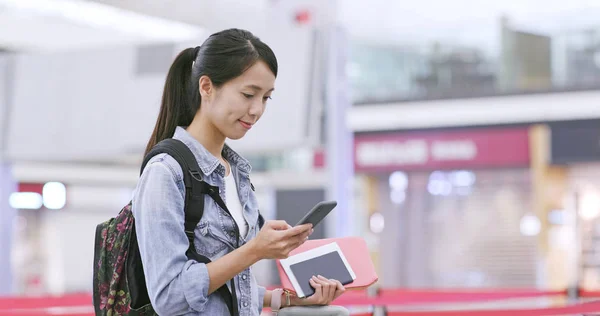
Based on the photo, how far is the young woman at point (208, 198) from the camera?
1.86 meters

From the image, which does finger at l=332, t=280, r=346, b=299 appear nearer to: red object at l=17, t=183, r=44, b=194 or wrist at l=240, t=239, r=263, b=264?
wrist at l=240, t=239, r=263, b=264

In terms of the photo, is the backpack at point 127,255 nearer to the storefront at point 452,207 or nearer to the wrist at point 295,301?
the wrist at point 295,301

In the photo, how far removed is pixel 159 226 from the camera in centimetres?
186

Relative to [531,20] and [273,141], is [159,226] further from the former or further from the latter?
[531,20]

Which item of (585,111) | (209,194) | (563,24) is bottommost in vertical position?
(209,194)

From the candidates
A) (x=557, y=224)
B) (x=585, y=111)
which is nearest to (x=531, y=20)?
(x=585, y=111)

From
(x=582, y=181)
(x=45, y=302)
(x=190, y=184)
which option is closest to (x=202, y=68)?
(x=190, y=184)

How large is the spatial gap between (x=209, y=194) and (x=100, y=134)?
215 inches

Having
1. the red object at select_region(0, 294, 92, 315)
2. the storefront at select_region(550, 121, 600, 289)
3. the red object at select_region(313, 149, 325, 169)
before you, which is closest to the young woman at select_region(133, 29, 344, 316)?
the red object at select_region(0, 294, 92, 315)

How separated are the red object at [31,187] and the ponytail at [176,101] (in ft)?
45.2

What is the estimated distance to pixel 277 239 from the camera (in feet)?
5.97

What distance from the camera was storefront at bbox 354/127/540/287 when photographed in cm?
1389

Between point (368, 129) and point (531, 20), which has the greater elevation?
point (531, 20)

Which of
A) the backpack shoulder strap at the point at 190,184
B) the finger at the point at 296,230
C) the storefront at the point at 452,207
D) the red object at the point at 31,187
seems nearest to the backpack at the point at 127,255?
the backpack shoulder strap at the point at 190,184
